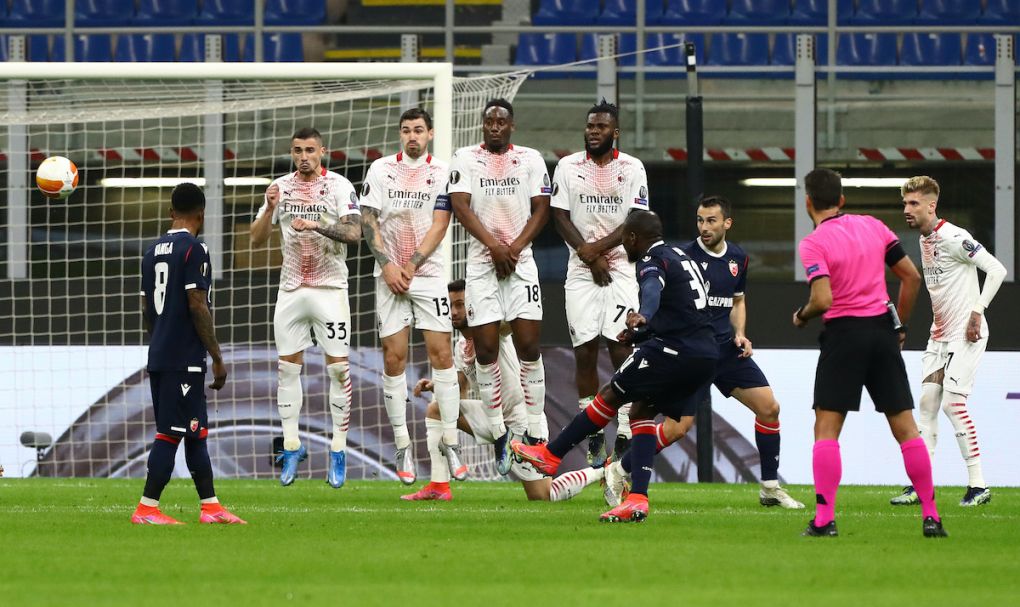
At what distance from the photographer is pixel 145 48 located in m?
19.4

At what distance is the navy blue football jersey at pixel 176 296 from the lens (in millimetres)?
7969

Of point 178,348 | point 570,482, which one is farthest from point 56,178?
point 570,482

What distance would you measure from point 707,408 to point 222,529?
595cm

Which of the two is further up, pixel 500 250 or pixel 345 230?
pixel 345 230

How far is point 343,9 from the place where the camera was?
20156 millimetres

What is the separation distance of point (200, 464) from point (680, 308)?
2641mm

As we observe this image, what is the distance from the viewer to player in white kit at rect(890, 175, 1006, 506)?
34.4 ft

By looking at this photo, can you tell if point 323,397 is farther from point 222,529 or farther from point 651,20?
point 651,20

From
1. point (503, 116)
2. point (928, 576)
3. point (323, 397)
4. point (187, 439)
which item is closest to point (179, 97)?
point (323, 397)

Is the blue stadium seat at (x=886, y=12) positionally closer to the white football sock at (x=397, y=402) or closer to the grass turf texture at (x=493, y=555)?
the grass turf texture at (x=493, y=555)

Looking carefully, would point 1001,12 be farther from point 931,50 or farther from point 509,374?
point 509,374

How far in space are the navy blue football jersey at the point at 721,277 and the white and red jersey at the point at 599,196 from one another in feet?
2.58

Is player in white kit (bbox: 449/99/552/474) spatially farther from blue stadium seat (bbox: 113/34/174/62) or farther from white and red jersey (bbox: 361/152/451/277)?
blue stadium seat (bbox: 113/34/174/62)

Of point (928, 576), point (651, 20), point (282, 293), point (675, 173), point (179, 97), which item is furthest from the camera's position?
point (651, 20)
